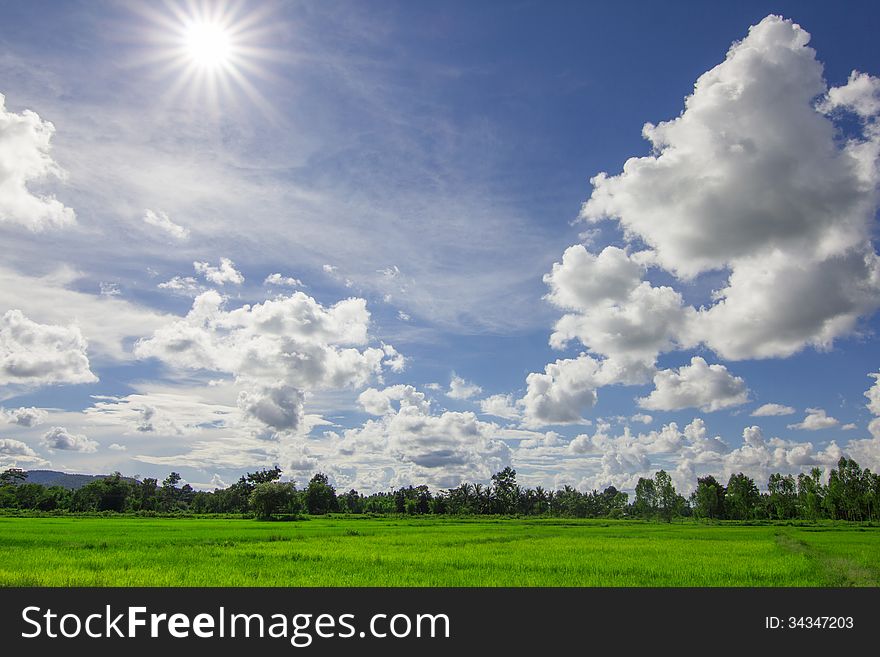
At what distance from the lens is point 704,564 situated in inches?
874

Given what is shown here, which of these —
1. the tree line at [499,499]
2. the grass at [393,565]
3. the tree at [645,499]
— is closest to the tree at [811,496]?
the tree line at [499,499]

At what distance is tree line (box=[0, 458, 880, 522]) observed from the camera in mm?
94750

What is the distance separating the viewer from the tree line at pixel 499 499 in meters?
94.8

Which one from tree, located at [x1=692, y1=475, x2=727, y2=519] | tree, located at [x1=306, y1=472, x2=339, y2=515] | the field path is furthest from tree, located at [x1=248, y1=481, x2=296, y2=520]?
tree, located at [x1=692, y1=475, x2=727, y2=519]

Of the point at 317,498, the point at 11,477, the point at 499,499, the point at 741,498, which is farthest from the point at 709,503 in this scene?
the point at 11,477

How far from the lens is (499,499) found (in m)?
120

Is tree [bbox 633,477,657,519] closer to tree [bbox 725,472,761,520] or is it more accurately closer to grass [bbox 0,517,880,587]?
tree [bbox 725,472,761,520]

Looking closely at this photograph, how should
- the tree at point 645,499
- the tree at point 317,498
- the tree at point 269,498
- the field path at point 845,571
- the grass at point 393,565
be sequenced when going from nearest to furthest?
1. the grass at point 393,565
2. the field path at point 845,571
3. the tree at point 269,498
4. the tree at point 317,498
5. the tree at point 645,499

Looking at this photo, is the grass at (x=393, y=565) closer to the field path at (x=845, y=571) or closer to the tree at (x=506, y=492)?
the field path at (x=845, y=571)

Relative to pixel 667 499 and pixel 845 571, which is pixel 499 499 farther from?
pixel 845 571
